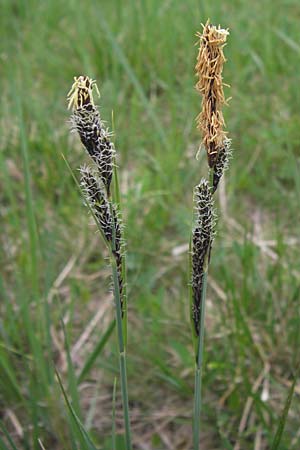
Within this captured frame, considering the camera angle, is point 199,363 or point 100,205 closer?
point 100,205

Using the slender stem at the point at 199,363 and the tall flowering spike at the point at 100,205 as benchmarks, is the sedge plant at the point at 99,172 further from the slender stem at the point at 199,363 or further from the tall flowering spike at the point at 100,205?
the slender stem at the point at 199,363

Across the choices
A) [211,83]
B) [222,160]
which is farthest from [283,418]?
[211,83]

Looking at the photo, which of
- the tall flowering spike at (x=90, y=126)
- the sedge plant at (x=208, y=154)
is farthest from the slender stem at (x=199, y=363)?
the tall flowering spike at (x=90, y=126)

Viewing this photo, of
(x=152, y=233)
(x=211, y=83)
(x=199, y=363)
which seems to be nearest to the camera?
(x=211, y=83)

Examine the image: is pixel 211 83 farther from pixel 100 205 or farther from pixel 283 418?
pixel 283 418

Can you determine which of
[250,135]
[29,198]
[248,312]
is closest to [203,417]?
[248,312]
